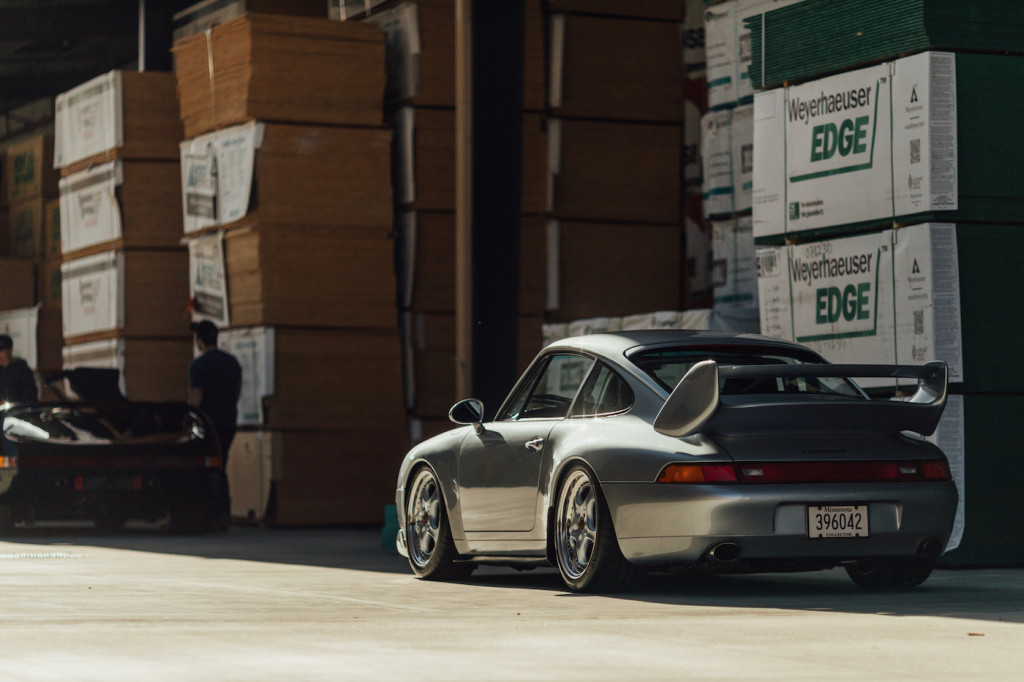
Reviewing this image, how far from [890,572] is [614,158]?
9.24 meters

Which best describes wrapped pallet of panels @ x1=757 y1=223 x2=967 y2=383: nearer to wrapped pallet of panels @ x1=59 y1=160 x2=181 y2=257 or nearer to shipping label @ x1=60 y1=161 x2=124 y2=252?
wrapped pallet of panels @ x1=59 y1=160 x2=181 y2=257

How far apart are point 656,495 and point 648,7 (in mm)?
10433

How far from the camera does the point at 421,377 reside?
1830 centimetres

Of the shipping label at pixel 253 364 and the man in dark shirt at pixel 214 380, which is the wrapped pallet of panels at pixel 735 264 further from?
the man in dark shirt at pixel 214 380

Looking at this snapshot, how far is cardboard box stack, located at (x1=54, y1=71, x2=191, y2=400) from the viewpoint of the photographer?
803 inches

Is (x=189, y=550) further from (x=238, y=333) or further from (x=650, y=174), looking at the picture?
(x=650, y=174)

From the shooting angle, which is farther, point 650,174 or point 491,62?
point 650,174

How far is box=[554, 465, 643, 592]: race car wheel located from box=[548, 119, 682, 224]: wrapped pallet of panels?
887 cm

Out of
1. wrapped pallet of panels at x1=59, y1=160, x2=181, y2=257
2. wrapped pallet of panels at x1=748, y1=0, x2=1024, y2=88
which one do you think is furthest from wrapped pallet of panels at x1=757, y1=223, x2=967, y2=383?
wrapped pallet of panels at x1=59, y1=160, x2=181, y2=257

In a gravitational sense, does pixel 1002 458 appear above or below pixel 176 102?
below

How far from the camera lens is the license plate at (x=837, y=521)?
862 centimetres

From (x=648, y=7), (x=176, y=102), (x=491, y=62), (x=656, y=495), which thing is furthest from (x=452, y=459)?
(x=176, y=102)

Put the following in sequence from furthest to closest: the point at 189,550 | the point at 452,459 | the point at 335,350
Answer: the point at 335,350 → the point at 189,550 → the point at 452,459

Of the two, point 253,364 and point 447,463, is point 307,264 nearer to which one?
point 253,364
